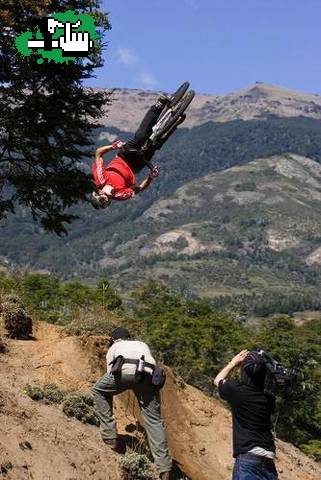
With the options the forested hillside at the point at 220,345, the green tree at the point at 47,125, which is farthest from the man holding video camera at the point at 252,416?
the forested hillside at the point at 220,345

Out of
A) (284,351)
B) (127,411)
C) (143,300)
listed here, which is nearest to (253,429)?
(127,411)

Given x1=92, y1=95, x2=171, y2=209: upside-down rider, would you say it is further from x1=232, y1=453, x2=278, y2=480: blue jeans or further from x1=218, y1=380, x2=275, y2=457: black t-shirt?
x1=232, y1=453, x2=278, y2=480: blue jeans

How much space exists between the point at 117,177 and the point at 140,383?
3.12m

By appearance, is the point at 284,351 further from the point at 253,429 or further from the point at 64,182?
the point at 253,429

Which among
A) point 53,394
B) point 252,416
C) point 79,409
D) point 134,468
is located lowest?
point 134,468

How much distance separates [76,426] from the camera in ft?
30.6

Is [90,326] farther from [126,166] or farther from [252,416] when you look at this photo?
[252,416]

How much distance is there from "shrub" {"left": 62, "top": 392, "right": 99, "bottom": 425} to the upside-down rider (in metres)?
3.15

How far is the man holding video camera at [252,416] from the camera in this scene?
21.9 ft

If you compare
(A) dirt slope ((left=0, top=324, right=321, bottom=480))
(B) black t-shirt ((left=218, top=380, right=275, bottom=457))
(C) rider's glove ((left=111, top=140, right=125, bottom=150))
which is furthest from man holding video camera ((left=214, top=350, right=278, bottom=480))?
(C) rider's glove ((left=111, top=140, right=125, bottom=150))

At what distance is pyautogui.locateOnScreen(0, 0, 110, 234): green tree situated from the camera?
1605cm

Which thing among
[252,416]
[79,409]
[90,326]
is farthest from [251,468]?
[90,326]

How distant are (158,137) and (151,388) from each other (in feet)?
12.9

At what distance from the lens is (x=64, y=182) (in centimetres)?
1703
